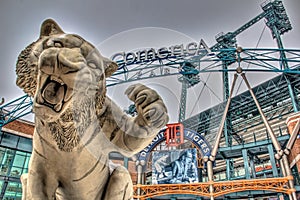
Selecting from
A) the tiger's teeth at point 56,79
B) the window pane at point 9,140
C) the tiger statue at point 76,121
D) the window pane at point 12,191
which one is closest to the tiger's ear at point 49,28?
the tiger statue at point 76,121

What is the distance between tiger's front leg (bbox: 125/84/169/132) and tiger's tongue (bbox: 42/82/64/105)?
1.06ft

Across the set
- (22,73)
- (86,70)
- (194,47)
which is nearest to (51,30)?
(22,73)

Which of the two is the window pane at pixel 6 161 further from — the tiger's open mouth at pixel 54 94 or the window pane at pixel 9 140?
the tiger's open mouth at pixel 54 94

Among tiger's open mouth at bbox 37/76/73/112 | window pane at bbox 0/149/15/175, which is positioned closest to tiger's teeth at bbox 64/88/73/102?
tiger's open mouth at bbox 37/76/73/112

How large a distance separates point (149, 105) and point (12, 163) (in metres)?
13.7

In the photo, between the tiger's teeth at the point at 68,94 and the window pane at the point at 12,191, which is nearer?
the tiger's teeth at the point at 68,94

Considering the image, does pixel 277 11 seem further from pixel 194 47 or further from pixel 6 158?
pixel 6 158

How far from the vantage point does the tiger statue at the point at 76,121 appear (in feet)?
2.28

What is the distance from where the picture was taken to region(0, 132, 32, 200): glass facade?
11483 millimetres

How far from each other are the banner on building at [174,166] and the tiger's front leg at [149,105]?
27.1 feet

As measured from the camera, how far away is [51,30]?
1007mm

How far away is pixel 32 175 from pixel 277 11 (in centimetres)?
1685

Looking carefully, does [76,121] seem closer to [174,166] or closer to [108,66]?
[108,66]

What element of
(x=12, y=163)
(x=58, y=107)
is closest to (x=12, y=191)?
(x=12, y=163)
